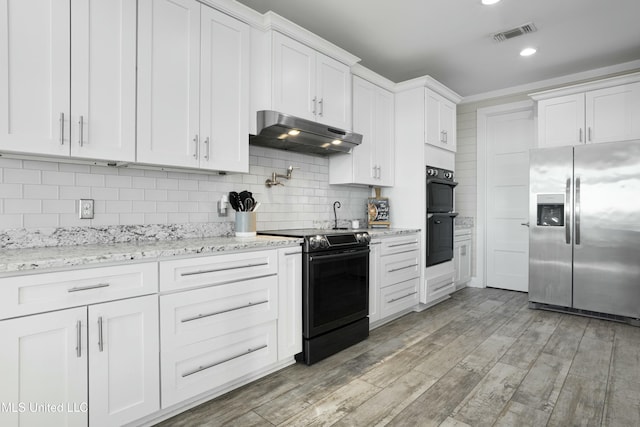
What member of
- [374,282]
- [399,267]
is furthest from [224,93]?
[399,267]

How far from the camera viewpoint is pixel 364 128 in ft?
12.1

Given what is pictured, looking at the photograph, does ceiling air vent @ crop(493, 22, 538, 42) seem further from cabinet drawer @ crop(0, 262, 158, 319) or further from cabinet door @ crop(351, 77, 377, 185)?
cabinet drawer @ crop(0, 262, 158, 319)

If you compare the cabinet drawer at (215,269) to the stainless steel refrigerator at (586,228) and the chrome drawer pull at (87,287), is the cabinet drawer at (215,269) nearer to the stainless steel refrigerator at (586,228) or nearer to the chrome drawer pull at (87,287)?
the chrome drawer pull at (87,287)

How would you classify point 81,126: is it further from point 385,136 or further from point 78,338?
point 385,136

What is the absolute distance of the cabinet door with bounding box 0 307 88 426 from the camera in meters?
1.38

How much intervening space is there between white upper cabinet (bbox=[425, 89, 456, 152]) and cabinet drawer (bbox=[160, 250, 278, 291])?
8.27ft

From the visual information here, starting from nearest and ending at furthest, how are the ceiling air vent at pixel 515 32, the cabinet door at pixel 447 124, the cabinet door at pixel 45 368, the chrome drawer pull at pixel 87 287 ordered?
the cabinet door at pixel 45 368
the chrome drawer pull at pixel 87 287
the ceiling air vent at pixel 515 32
the cabinet door at pixel 447 124

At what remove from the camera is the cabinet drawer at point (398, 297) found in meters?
3.38

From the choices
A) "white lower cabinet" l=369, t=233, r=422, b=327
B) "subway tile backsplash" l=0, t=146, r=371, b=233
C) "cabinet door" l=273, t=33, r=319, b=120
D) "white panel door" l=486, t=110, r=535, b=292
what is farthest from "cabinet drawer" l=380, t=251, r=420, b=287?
"white panel door" l=486, t=110, r=535, b=292

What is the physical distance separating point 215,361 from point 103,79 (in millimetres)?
1680

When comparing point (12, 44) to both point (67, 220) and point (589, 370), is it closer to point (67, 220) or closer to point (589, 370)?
point (67, 220)

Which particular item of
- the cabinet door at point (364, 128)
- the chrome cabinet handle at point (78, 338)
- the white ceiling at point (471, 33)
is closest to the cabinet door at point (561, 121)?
the white ceiling at point (471, 33)

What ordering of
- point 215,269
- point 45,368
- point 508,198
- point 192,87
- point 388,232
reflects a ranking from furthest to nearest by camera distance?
point 508,198 → point 388,232 → point 192,87 → point 215,269 → point 45,368

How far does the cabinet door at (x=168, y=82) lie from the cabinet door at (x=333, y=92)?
3.66 ft
